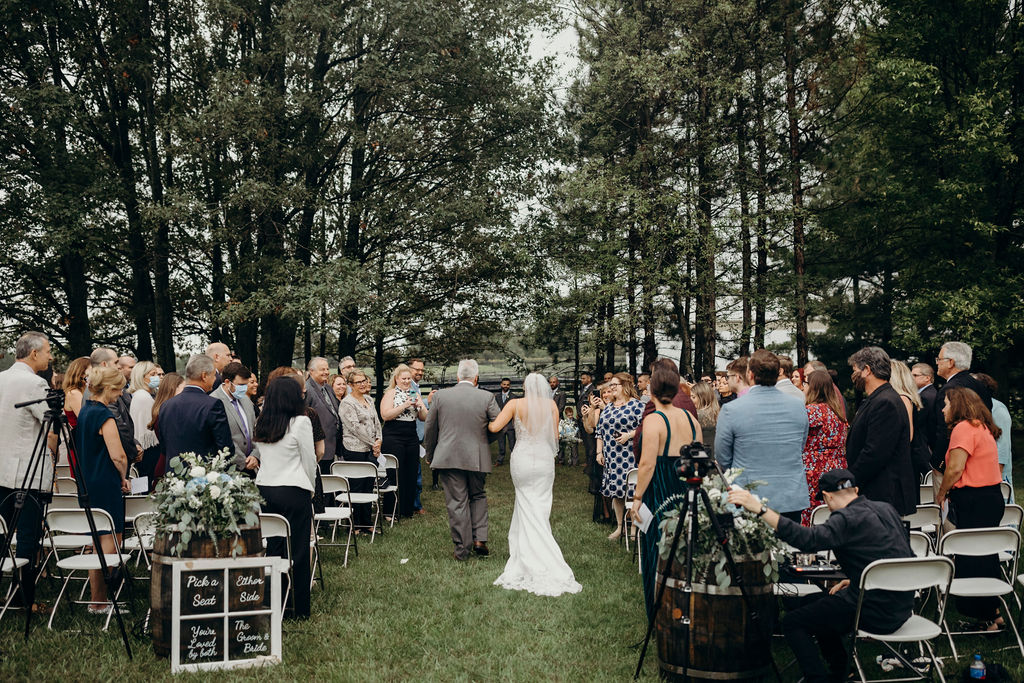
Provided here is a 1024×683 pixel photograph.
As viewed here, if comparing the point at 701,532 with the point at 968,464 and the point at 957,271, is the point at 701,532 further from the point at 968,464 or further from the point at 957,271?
the point at 957,271

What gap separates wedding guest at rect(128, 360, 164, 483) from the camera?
8531 millimetres

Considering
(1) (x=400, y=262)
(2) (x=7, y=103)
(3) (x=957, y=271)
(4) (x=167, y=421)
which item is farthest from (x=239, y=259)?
(3) (x=957, y=271)

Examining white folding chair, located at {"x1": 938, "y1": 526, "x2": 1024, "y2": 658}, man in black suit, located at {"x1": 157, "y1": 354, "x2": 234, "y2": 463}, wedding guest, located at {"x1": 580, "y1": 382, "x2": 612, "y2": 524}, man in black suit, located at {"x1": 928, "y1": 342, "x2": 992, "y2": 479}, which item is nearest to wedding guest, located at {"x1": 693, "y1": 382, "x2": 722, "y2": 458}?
→ wedding guest, located at {"x1": 580, "y1": 382, "x2": 612, "y2": 524}

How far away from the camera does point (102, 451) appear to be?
19.5 ft

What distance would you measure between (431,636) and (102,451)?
2.88m

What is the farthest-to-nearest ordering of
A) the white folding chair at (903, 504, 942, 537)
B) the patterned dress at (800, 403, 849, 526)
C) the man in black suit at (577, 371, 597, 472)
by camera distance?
the man in black suit at (577, 371, 597, 472) < the patterned dress at (800, 403, 849, 526) < the white folding chair at (903, 504, 942, 537)

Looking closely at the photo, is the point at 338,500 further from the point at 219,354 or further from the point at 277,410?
the point at 277,410

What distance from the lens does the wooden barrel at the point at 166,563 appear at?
16.6 feet

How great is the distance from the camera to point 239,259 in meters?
16.8

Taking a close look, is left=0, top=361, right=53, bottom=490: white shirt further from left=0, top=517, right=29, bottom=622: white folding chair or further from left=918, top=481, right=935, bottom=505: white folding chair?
left=918, top=481, right=935, bottom=505: white folding chair

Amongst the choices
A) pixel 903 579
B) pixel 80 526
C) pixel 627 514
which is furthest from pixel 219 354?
pixel 903 579

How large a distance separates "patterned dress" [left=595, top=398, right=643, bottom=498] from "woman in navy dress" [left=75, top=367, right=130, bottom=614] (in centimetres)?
514

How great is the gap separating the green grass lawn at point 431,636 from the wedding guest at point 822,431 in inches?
68.6

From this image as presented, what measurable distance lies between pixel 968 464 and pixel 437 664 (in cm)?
418
